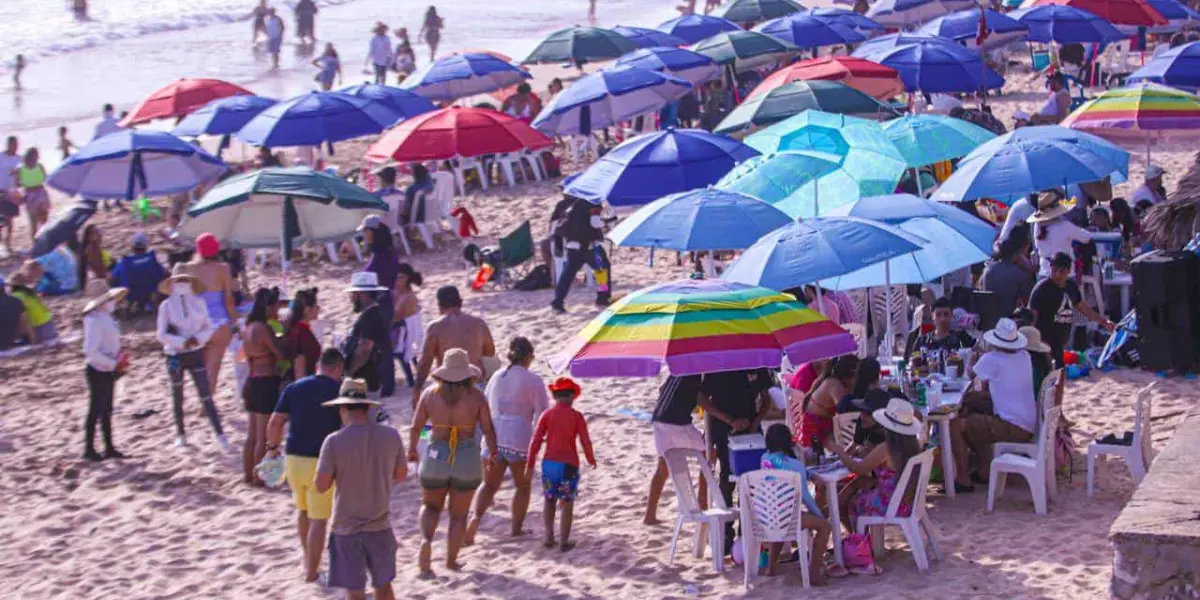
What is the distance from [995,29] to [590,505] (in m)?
14.0

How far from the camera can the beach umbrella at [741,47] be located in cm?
2083

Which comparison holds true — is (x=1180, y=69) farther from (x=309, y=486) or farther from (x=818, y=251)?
(x=309, y=486)

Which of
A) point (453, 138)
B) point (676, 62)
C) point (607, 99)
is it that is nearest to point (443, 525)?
point (453, 138)

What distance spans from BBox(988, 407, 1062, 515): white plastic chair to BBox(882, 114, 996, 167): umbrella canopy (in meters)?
5.09

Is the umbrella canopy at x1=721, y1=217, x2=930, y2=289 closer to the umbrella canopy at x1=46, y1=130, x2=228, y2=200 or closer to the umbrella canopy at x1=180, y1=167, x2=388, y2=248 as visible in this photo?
the umbrella canopy at x1=180, y1=167, x2=388, y2=248

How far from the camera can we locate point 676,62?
19859 millimetres

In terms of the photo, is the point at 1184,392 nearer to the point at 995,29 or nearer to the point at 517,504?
the point at 517,504

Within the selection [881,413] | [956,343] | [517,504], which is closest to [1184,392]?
[956,343]

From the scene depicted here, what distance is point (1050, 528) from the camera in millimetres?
7688

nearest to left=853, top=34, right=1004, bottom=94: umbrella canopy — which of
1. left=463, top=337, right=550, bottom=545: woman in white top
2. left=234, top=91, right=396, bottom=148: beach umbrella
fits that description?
left=234, top=91, right=396, bottom=148: beach umbrella

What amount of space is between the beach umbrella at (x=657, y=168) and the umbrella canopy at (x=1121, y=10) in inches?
438

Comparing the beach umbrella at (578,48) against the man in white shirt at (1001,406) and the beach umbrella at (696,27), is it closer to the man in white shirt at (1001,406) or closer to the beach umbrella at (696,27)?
the beach umbrella at (696,27)

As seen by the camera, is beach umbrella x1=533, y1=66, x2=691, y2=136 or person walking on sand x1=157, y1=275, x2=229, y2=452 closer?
person walking on sand x1=157, y1=275, x2=229, y2=452

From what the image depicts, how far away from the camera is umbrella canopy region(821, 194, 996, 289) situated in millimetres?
9508
